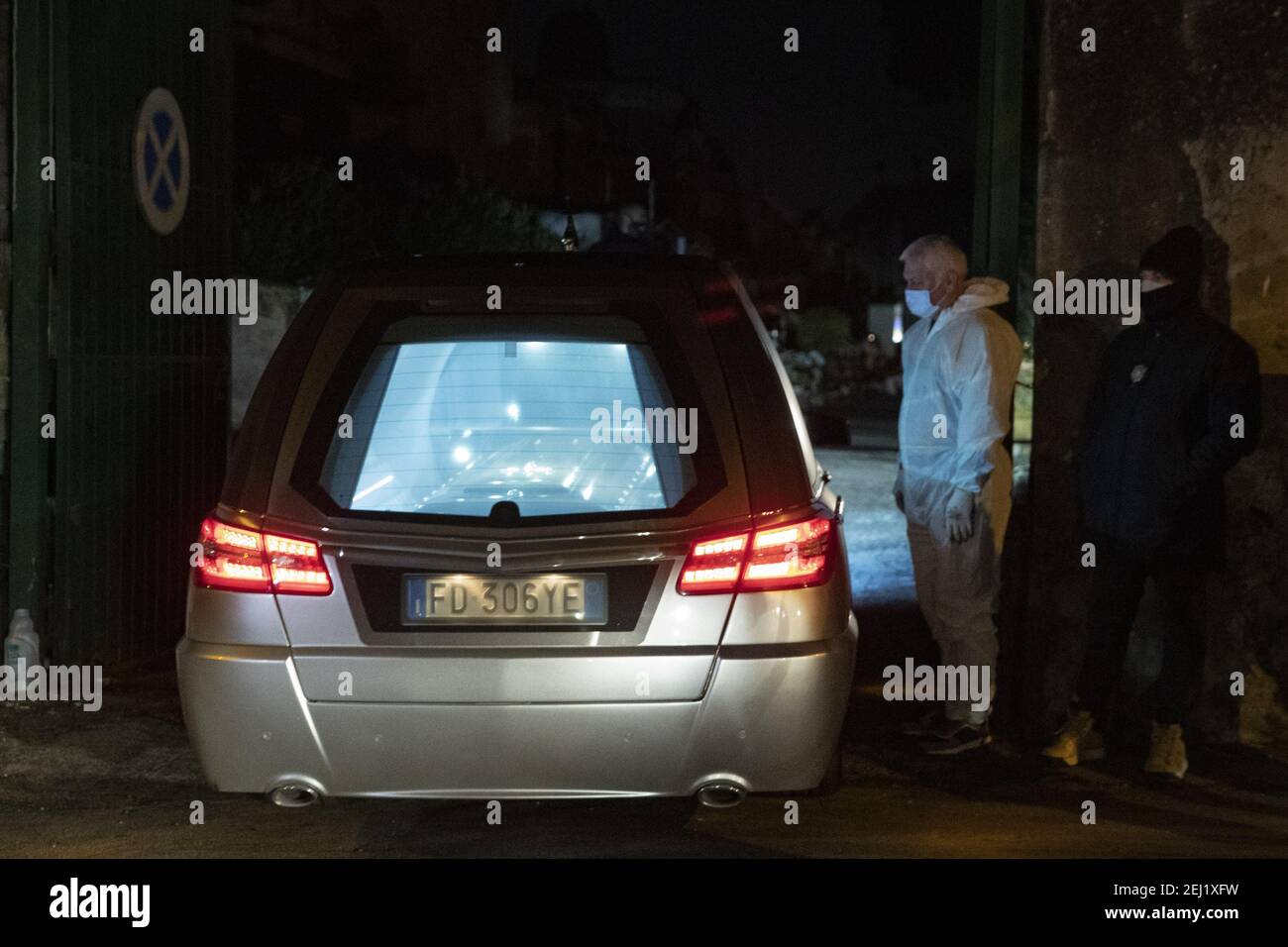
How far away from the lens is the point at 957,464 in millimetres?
6949

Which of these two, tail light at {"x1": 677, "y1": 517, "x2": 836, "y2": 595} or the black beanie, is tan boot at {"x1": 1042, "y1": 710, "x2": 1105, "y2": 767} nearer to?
the black beanie

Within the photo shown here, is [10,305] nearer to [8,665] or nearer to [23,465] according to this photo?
[23,465]

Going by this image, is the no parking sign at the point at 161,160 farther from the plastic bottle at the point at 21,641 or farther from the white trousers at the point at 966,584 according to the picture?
the white trousers at the point at 966,584

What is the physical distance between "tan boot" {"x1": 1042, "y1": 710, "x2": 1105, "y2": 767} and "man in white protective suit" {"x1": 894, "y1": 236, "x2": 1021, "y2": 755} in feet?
1.11

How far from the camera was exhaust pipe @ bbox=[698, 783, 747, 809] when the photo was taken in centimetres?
480

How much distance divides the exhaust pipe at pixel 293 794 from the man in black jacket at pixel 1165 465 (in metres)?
3.03

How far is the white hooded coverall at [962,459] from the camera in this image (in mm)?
6895

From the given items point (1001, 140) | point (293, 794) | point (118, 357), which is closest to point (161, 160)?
point (118, 357)

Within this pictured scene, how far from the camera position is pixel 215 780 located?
490 centimetres

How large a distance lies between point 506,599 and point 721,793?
0.74 m

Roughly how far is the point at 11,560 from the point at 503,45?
45970 mm

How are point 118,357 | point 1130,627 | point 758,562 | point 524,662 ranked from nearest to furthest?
point 524,662, point 758,562, point 1130,627, point 118,357

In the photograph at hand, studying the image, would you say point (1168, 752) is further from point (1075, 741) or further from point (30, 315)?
point (30, 315)
